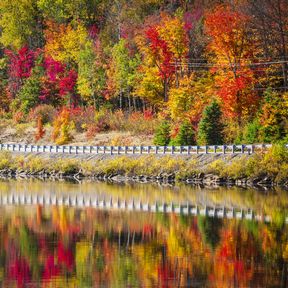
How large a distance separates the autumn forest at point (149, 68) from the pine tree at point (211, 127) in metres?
0.10

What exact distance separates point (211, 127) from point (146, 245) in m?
39.0

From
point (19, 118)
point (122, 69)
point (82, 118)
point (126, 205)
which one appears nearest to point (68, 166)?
point (82, 118)

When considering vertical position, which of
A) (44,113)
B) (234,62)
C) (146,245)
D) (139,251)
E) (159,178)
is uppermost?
(234,62)

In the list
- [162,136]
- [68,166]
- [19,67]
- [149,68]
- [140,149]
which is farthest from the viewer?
[19,67]

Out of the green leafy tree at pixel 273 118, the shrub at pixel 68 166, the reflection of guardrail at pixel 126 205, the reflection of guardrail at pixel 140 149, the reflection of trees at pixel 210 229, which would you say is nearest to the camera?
the reflection of trees at pixel 210 229

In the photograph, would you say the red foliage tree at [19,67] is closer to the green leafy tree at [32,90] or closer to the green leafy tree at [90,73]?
→ the green leafy tree at [32,90]

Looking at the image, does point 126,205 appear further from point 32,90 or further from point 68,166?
point 32,90

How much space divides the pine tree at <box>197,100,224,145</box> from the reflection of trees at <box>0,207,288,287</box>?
88.3ft

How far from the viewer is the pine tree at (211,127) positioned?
7931 cm

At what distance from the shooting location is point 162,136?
281 feet

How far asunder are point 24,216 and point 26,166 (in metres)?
35.7

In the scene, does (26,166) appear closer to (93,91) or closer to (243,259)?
(93,91)

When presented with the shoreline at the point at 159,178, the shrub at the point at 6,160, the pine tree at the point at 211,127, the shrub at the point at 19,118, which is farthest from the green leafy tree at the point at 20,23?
the pine tree at the point at 211,127

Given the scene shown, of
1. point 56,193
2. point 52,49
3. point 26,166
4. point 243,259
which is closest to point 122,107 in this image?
point 52,49
